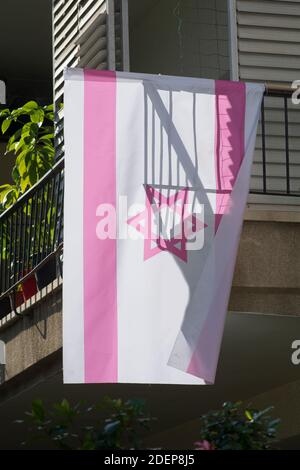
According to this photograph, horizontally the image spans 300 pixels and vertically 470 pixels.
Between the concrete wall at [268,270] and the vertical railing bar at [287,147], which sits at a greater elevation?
the vertical railing bar at [287,147]

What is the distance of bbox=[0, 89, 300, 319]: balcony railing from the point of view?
10742 millimetres

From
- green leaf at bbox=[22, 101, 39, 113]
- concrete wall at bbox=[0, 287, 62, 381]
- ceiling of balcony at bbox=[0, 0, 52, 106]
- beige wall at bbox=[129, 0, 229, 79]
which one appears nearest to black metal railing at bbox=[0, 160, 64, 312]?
concrete wall at bbox=[0, 287, 62, 381]

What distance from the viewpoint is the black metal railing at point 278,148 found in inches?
421

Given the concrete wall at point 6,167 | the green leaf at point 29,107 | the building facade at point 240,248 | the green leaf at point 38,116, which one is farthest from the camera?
the concrete wall at point 6,167

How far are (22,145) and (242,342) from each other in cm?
309

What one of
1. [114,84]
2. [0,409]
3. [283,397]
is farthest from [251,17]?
[0,409]

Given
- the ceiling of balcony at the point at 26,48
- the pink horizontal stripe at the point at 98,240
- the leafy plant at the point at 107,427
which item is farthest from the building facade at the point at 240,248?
the leafy plant at the point at 107,427

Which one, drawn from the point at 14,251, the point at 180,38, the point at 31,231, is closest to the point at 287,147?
the point at 31,231

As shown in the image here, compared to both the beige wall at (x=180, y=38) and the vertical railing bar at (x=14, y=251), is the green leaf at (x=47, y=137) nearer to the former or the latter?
the vertical railing bar at (x=14, y=251)

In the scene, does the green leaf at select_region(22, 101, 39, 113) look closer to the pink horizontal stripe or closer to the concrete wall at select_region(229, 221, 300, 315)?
the pink horizontal stripe

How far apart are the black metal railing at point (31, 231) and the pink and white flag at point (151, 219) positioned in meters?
1.73

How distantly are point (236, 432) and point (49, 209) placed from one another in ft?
16.8

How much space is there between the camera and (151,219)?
30.3 feet

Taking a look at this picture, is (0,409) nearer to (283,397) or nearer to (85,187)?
(283,397)
